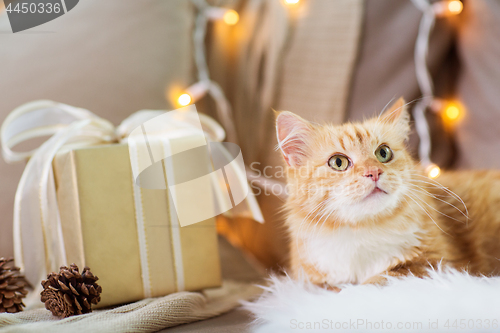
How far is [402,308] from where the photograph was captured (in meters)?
0.54

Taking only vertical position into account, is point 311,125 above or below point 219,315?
above

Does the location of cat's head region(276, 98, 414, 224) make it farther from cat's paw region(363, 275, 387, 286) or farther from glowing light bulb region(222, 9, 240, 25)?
glowing light bulb region(222, 9, 240, 25)

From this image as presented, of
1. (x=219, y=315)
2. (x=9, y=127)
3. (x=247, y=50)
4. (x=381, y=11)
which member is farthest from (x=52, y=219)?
(x=381, y=11)

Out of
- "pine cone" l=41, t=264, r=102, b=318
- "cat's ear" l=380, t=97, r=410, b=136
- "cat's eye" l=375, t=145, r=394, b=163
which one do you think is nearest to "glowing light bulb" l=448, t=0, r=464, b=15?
"cat's ear" l=380, t=97, r=410, b=136

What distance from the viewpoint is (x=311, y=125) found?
0.71 meters

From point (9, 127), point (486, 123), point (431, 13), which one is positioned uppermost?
point (431, 13)

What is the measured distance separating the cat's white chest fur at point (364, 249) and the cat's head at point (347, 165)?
0.03 m

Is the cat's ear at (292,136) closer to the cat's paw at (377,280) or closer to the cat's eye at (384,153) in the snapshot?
the cat's eye at (384,153)

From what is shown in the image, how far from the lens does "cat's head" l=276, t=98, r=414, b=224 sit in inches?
25.3

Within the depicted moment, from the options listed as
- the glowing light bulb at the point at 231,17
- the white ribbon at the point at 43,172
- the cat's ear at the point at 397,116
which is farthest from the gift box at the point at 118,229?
the glowing light bulb at the point at 231,17

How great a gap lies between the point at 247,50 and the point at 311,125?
52 cm

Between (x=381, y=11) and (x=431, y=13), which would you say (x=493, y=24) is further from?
(x=381, y=11)

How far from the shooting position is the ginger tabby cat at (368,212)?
2.14ft

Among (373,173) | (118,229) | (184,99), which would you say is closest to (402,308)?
(373,173)
